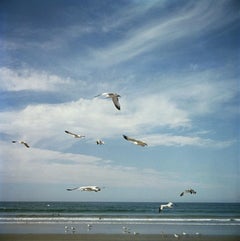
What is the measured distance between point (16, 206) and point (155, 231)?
667 cm

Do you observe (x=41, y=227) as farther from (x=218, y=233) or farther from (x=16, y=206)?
(x=16, y=206)

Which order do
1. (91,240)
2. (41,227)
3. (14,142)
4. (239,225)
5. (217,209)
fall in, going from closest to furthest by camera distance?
(91,240) < (14,142) < (41,227) < (239,225) < (217,209)

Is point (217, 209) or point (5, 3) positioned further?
point (217, 209)

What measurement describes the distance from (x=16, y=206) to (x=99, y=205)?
2.44 m

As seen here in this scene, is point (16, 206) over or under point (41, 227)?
over

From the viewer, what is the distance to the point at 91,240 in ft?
21.0

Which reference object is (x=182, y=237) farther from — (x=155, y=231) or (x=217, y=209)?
(x=217, y=209)

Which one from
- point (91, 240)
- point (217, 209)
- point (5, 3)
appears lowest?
point (91, 240)

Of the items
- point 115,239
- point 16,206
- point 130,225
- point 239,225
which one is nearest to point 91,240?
point 115,239

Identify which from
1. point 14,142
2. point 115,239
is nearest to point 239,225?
point 115,239

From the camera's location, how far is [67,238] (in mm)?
6570

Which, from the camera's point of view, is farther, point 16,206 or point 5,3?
point 16,206

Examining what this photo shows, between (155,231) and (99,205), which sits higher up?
(99,205)

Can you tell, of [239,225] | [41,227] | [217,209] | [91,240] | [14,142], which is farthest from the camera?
[217,209]
